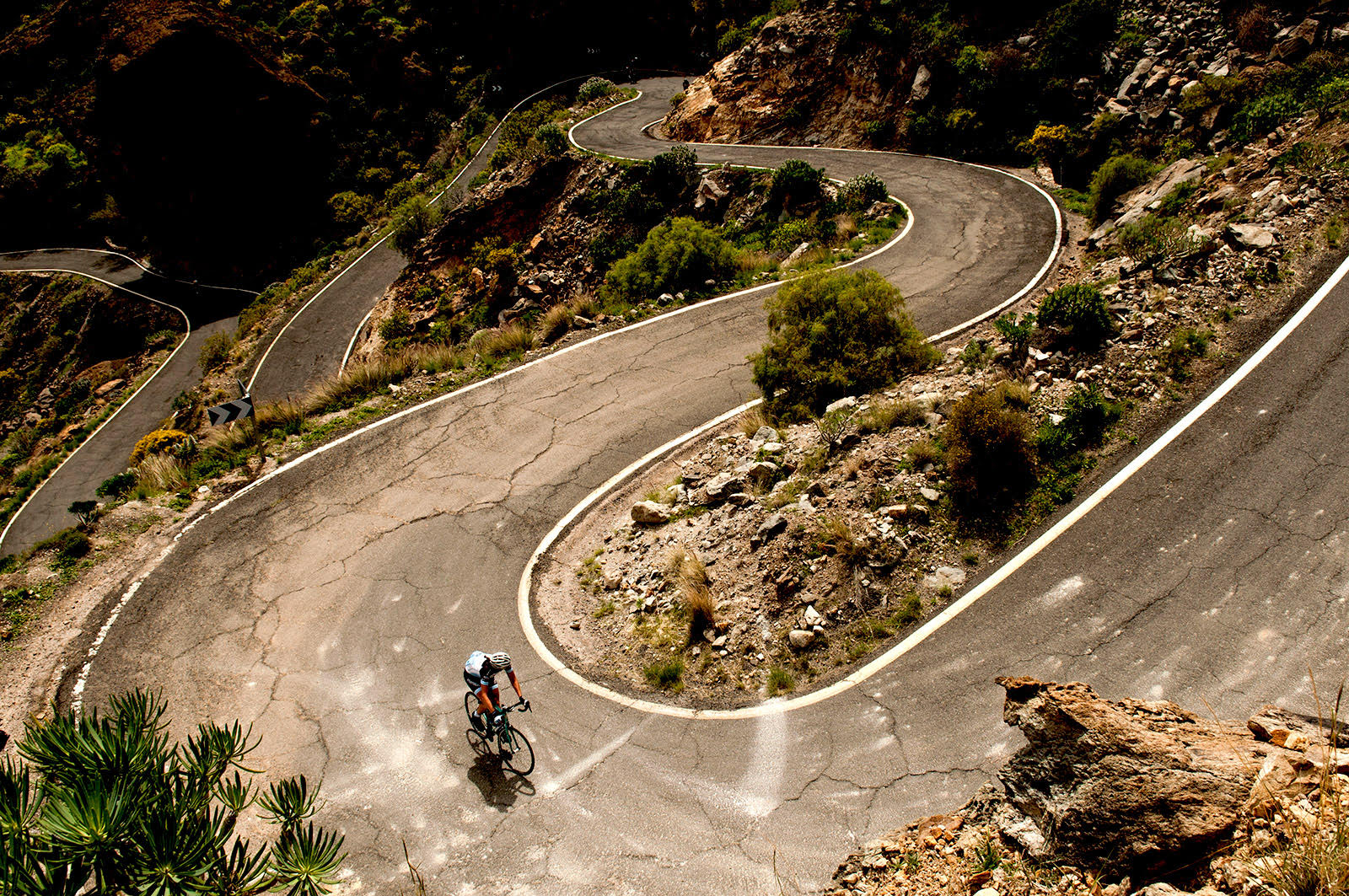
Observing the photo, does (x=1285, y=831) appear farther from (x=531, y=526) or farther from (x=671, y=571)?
(x=531, y=526)

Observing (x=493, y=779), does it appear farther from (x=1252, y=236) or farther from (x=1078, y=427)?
(x=1252, y=236)

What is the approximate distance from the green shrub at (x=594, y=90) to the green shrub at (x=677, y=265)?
29148 millimetres

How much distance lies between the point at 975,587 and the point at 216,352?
3652 centimetres

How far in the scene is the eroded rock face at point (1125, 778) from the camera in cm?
411

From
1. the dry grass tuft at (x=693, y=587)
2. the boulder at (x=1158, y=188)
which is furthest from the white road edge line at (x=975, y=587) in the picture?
the boulder at (x=1158, y=188)

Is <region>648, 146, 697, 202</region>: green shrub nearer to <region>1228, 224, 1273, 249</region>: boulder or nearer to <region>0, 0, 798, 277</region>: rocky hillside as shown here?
<region>1228, 224, 1273, 249</region>: boulder

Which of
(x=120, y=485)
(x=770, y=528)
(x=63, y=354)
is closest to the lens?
(x=770, y=528)

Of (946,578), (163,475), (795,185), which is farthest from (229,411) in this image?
(795,185)

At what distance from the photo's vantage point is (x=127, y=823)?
154 inches

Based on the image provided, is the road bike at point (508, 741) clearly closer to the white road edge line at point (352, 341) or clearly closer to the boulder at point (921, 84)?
the white road edge line at point (352, 341)

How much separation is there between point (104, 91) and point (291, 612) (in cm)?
5037

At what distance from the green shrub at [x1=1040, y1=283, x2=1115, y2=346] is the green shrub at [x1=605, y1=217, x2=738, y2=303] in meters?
11.0

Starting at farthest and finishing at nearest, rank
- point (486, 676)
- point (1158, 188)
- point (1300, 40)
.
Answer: point (1300, 40)
point (1158, 188)
point (486, 676)

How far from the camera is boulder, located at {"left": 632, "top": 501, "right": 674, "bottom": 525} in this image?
12.1 metres
